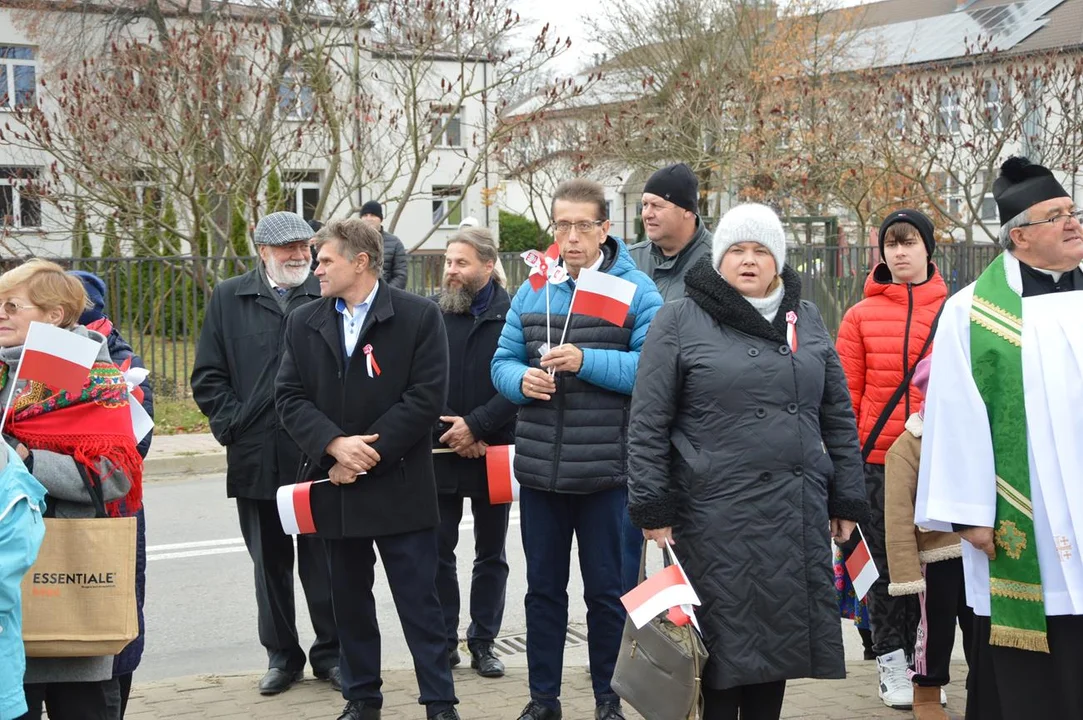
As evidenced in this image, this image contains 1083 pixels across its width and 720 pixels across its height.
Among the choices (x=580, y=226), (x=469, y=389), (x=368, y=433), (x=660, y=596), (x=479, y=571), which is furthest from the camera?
(x=479, y=571)

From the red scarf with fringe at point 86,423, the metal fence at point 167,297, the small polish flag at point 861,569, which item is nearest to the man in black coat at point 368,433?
the red scarf with fringe at point 86,423

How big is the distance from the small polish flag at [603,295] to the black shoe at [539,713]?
159 centimetres

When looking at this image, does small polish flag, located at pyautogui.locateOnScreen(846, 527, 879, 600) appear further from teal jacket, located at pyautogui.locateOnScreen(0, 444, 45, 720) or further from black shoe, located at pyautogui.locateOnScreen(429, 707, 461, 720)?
teal jacket, located at pyautogui.locateOnScreen(0, 444, 45, 720)

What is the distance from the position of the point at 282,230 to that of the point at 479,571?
1944 millimetres

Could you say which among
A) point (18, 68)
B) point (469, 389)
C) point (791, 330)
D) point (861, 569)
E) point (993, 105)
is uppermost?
point (18, 68)

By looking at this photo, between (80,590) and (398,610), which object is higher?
(80,590)

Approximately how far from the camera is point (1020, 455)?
3.66 m

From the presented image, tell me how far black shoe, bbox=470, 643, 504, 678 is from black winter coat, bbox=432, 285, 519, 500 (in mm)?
723

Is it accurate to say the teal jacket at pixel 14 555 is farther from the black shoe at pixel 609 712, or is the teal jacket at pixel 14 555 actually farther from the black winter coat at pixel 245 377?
the black shoe at pixel 609 712

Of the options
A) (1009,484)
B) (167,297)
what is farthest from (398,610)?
(167,297)

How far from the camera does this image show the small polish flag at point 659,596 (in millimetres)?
3750

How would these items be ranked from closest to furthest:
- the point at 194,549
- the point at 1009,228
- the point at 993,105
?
the point at 1009,228, the point at 194,549, the point at 993,105

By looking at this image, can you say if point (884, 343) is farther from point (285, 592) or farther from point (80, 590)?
point (80, 590)

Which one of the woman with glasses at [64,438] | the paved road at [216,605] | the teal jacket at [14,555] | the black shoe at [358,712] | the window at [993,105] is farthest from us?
the window at [993,105]
